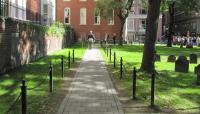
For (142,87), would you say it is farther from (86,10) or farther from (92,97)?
(86,10)

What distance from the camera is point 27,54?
25969 mm

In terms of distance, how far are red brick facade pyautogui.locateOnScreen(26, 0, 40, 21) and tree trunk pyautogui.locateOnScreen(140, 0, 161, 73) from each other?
589 inches

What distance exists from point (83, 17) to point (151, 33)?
6554 centimetres

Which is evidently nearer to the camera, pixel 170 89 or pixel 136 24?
pixel 170 89

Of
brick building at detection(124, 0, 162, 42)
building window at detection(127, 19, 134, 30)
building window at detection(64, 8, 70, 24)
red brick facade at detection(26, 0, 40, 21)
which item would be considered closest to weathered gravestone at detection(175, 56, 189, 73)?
red brick facade at detection(26, 0, 40, 21)

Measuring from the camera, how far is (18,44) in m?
23.4

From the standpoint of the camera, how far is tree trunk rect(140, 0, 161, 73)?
21.6 m

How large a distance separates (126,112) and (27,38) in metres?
14.8

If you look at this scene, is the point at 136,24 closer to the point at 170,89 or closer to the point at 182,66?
the point at 182,66

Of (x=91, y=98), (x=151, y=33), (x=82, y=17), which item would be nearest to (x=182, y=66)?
(x=151, y=33)

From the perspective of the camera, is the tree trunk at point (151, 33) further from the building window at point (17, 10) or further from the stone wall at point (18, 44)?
the building window at point (17, 10)

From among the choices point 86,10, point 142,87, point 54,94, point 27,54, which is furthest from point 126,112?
point 86,10

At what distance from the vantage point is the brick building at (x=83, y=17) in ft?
283

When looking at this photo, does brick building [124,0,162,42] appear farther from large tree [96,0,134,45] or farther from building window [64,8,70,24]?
large tree [96,0,134,45]
